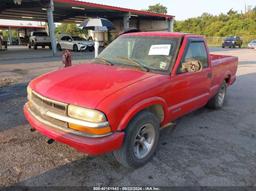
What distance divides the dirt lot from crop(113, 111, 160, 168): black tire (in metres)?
0.14

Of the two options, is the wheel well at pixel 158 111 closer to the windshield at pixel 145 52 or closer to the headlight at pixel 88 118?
the windshield at pixel 145 52

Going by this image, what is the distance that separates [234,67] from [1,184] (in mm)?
5985

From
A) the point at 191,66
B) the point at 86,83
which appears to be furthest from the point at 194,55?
the point at 86,83

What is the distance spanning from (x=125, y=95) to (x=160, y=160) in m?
1.26

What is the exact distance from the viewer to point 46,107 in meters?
3.36

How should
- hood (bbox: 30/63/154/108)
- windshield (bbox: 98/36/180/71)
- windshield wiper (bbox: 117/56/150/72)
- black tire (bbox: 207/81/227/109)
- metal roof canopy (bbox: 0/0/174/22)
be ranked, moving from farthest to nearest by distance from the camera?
1. metal roof canopy (bbox: 0/0/174/22)
2. black tire (bbox: 207/81/227/109)
3. windshield (bbox: 98/36/180/71)
4. windshield wiper (bbox: 117/56/150/72)
5. hood (bbox: 30/63/154/108)

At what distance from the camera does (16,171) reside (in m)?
3.37

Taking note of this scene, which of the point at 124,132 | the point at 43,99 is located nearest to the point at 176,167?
the point at 124,132

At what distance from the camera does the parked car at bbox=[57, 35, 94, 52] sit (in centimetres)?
2547

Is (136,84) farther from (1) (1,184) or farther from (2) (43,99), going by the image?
(1) (1,184)

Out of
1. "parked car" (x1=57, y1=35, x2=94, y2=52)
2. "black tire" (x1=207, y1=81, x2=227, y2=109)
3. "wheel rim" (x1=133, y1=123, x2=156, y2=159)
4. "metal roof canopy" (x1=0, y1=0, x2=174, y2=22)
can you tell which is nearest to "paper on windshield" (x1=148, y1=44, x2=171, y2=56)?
"wheel rim" (x1=133, y1=123, x2=156, y2=159)

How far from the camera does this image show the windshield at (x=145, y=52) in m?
4.00

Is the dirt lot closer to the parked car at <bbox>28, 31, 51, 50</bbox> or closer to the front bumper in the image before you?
the front bumper

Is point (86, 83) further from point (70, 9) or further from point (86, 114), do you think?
point (70, 9)
